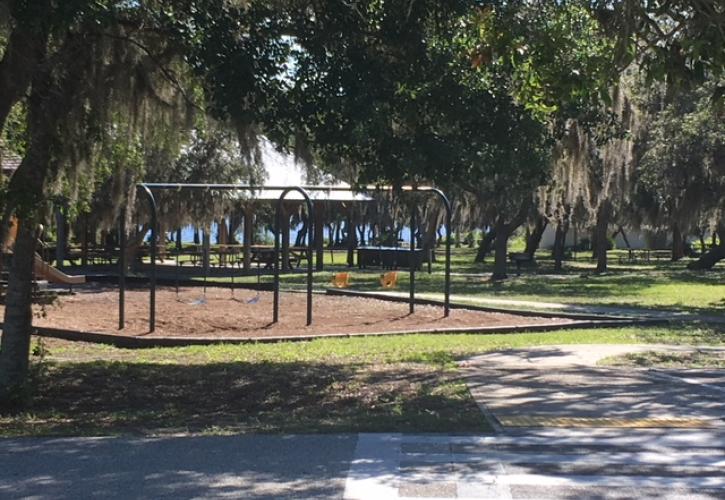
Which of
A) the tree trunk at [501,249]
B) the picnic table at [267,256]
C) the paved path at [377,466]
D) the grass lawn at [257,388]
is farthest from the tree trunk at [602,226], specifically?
the paved path at [377,466]

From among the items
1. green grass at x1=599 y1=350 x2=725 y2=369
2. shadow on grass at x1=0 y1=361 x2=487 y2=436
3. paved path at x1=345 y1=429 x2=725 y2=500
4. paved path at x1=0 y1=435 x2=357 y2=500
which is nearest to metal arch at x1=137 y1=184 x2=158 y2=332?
shadow on grass at x1=0 y1=361 x2=487 y2=436

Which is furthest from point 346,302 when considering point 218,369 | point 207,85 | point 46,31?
point 46,31

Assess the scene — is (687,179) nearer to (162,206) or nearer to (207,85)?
(162,206)

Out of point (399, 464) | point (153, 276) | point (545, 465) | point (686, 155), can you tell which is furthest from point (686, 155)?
point (399, 464)

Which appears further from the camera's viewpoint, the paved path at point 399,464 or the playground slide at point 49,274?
the playground slide at point 49,274

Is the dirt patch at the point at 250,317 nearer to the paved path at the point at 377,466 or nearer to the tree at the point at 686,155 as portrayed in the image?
the paved path at the point at 377,466

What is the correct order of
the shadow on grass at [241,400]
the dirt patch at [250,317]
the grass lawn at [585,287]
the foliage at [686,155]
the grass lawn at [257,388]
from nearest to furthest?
the shadow on grass at [241,400] → the grass lawn at [257,388] → the dirt patch at [250,317] → the grass lawn at [585,287] → the foliage at [686,155]

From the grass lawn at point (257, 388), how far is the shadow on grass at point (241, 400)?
11mm

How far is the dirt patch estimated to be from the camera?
1603cm

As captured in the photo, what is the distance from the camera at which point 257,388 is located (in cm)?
991

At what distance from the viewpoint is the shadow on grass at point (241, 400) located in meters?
7.68

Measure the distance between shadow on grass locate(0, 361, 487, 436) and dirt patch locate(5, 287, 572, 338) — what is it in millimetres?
4259

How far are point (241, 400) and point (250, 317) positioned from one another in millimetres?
8473

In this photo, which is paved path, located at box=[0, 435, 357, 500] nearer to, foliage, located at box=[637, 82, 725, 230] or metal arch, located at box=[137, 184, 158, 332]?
metal arch, located at box=[137, 184, 158, 332]
